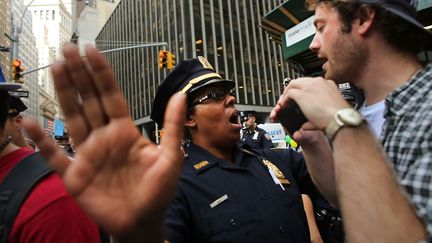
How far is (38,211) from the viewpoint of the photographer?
164 centimetres

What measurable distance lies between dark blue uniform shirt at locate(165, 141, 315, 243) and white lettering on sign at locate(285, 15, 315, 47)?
511 cm

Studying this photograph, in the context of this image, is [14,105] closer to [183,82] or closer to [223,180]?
[183,82]

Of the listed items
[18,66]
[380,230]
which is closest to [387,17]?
[380,230]

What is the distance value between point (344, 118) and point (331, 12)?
2.49 ft

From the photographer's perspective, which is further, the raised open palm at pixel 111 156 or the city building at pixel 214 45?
the city building at pixel 214 45

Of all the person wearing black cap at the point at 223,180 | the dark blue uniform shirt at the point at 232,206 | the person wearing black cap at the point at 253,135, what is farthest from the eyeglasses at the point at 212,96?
the person wearing black cap at the point at 253,135

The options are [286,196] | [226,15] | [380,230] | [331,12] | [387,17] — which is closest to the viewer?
[380,230]

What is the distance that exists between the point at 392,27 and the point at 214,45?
124ft

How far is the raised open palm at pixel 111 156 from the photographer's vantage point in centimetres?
121

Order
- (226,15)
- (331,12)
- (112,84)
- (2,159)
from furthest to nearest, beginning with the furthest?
(226,15) < (2,159) < (331,12) < (112,84)

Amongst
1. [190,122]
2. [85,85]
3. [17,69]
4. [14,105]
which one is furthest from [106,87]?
[17,69]

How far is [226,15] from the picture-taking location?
4084 centimetres

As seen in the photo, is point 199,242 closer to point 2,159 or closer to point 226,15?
point 2,159

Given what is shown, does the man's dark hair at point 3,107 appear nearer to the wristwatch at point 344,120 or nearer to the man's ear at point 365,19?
the wristwatch at point 344,120
